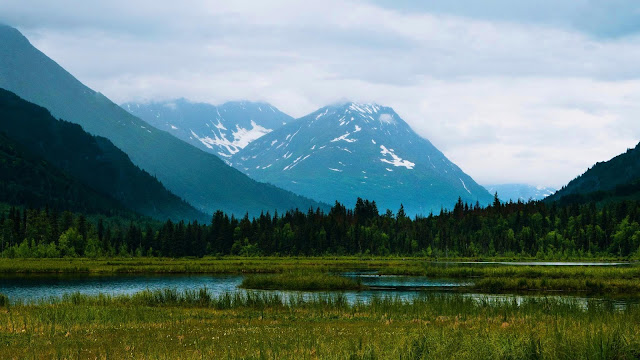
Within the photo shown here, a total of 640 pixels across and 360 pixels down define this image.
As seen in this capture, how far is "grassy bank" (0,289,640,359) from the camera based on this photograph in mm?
31734

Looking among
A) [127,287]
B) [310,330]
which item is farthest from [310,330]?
[127,287]

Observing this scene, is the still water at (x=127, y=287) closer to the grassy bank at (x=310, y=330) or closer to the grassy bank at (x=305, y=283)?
the grassy bank at (x=305, y=283)

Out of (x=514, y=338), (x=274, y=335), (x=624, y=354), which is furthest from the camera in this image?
(x=274, y=335)

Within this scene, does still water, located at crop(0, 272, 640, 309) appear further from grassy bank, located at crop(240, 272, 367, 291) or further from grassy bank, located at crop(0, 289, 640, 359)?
grassy bank, located at crop(0, 289, 640, 359)

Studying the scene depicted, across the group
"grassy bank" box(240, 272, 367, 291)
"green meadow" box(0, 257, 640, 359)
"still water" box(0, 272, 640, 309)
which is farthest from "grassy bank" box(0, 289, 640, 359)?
"grassy bank" box(240, 272, 367, 291)

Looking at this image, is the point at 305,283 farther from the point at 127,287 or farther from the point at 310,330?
the point at 310,330

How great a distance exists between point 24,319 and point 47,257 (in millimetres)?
157142

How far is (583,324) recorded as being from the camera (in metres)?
40.8

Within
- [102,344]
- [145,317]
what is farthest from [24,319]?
[102,344]

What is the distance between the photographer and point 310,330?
42.1 metres

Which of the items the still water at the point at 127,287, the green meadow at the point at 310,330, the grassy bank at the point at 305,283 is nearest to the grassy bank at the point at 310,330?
the green meadow at the point at 310,330

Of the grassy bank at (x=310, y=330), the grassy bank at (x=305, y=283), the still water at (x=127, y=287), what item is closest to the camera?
the grassy bank at (x=310, y=330)

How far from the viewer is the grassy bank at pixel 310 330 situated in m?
31.7

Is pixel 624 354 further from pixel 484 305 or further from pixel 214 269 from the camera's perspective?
pixel 214 269
